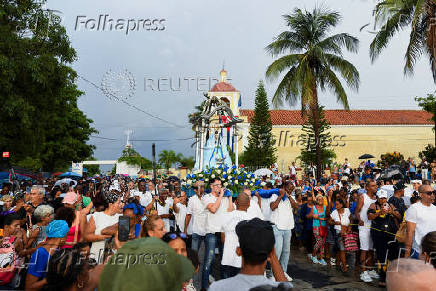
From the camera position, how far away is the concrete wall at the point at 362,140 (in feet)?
163

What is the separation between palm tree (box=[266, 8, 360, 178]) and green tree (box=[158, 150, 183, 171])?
5624 cm

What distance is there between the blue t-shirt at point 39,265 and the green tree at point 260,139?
3558cm

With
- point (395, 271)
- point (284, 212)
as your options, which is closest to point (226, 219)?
point (284, 212)

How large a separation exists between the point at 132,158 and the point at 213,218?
211ft

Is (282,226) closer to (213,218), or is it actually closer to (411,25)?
(213,218)

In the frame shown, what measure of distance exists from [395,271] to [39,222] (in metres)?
4.63

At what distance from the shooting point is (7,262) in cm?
Result: 400

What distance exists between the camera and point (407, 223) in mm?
4906

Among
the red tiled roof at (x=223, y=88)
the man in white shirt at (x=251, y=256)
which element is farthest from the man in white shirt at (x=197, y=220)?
the red tiled roof at (x=223, y=88)

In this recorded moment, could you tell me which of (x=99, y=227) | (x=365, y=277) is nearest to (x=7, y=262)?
(x=99, y=227)

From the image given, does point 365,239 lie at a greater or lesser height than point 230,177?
lesser

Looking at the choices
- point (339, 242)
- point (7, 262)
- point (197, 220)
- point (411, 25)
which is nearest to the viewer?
point (7, 262)

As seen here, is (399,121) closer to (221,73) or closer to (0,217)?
(221,73)

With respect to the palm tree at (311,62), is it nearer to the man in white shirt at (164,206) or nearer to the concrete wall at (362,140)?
the man in white shirt at (164,206)
